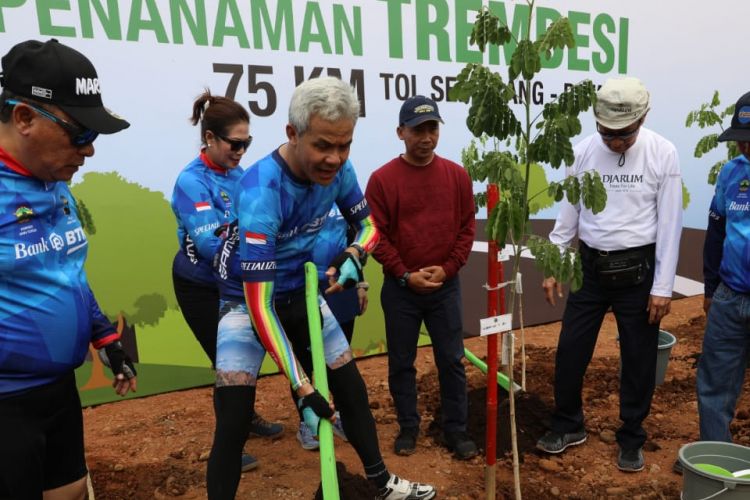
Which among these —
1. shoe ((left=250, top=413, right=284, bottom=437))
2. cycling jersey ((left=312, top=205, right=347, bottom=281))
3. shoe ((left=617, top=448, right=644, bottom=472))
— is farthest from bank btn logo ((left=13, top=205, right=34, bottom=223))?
shoe ((left=617, top=448, right=644, bottom=472))

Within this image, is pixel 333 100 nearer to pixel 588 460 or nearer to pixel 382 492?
pixel 382 492

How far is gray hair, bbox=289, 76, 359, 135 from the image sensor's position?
192 centimetres

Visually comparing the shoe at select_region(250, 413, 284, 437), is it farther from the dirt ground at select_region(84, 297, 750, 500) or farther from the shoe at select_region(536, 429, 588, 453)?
the shoe at select_region(536, 429, 588, 453)

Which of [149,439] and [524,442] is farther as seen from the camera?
[149,439]

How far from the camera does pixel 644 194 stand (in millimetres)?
3062

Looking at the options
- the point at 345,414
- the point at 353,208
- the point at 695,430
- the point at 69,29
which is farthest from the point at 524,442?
the point at 69,29

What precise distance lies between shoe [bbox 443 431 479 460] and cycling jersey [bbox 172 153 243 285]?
177 centimetres

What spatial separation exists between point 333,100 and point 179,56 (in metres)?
2.86

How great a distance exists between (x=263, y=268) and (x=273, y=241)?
12 cm

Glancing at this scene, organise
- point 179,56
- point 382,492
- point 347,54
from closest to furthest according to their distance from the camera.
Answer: point 382,492, point 179,56, point 347,54

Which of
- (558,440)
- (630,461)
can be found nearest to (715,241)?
(630,461)

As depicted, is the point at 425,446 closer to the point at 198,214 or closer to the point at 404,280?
the point at 404,280

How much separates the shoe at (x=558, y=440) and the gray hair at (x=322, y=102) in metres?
2.54

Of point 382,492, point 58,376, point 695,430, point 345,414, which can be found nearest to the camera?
point 58,376
